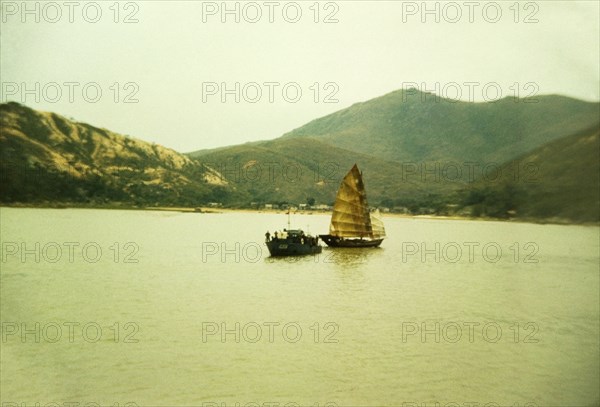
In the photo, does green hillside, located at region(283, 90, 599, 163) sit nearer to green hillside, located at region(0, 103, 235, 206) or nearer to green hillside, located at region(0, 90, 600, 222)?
green hillside, located at region(0, 90, 600, 222)

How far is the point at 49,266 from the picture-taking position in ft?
63.6

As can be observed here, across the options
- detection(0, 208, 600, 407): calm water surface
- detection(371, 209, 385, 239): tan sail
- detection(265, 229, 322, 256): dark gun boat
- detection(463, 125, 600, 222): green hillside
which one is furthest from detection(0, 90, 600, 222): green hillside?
detection(265, 229, 322, 256): dark gun boat

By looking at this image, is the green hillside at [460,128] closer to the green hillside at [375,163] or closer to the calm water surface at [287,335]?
the green hillside at [375,163]

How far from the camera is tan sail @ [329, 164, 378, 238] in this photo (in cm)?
3134

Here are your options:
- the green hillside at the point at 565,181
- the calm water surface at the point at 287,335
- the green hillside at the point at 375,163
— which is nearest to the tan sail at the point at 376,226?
the green hillside at the point at 375,163

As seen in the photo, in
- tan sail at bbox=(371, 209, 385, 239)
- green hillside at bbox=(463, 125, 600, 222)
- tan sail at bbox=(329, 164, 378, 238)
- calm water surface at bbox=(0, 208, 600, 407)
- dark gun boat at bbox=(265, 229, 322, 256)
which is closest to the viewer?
calm water surface at bbox=(0, 208, 600, 407)

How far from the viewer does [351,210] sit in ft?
106

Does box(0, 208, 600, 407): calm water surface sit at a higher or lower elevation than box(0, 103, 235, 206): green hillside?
lower

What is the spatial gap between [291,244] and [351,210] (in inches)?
253

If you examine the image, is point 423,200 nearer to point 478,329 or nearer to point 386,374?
point 478,329

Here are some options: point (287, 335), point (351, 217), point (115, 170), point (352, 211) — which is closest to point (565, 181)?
point (287, 335)

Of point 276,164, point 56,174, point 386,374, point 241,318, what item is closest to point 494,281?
point 241,318

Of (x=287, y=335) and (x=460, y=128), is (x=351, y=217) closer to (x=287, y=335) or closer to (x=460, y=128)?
(x=460, y=128)

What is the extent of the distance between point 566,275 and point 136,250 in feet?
66.2
